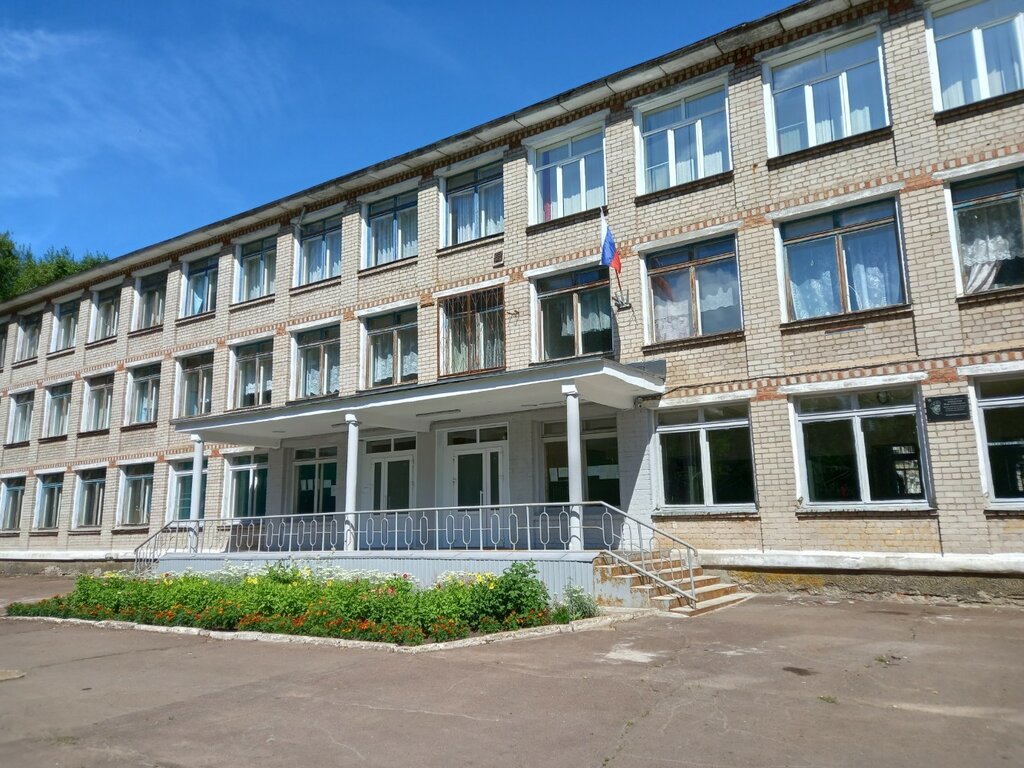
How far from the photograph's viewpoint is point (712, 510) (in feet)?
44.2

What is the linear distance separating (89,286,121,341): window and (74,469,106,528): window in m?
4.53

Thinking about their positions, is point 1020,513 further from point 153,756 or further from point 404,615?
point 153,756

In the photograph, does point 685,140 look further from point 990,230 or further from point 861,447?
point 861,447

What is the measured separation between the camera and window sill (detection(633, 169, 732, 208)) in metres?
14.3

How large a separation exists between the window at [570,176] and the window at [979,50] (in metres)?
6.30

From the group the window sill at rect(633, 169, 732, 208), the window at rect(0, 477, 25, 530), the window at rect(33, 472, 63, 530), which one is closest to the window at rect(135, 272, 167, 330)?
the window at rect(33, 472, 63, 530)

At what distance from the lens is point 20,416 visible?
27.9 meters

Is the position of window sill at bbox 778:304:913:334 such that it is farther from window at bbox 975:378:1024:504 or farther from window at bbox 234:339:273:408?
window at bbox 234:339:273:408

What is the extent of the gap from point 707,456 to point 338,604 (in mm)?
6973

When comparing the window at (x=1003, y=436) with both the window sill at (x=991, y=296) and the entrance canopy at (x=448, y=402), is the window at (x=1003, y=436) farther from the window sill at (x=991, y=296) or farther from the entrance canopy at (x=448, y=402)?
the entrance canopy at (x=448, y=402)

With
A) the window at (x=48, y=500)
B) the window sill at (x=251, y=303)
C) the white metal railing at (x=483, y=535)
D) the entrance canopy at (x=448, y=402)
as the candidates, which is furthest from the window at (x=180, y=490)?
the window at (x=48, y=500)

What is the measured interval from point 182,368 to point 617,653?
1831 cm

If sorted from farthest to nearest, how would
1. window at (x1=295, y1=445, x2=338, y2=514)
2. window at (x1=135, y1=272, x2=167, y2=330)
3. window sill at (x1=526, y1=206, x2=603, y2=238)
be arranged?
window at (x1=135, y1=272, x2=167, y2=330) → window at (x1=295, y1=445, x2=338, y2=514) → window sill at (x1=526, y1=206, x2=603, y2=238)

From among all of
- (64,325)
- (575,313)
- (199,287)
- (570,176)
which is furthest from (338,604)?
(64,325)
